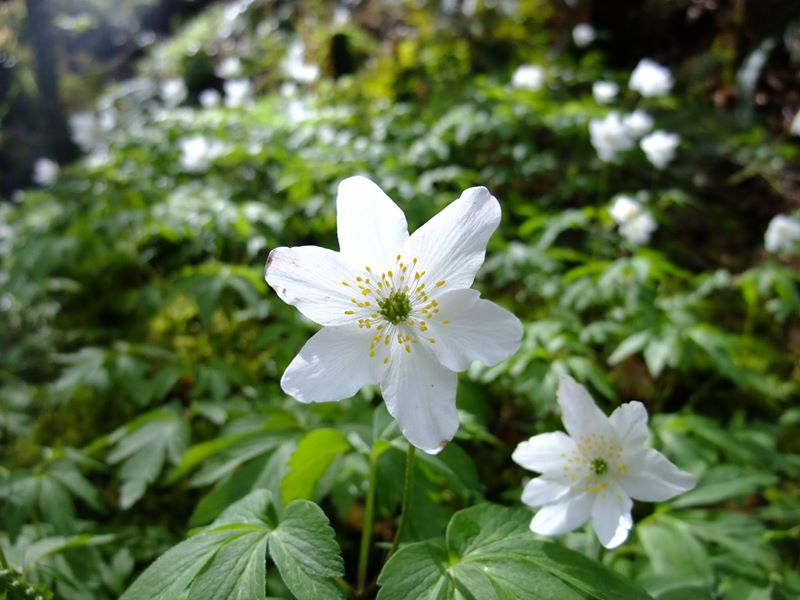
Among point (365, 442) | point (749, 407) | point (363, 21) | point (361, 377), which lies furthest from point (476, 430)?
point (363, 21)

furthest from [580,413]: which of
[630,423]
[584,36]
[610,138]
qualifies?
[584,36]

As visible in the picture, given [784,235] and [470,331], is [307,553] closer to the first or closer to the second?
[470,331]

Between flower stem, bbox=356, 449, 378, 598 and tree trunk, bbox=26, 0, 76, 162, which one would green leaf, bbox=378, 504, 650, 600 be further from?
tree trunk, bbox=26, 0, 76, 162

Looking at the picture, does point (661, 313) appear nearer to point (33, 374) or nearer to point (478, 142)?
point (478, 142)

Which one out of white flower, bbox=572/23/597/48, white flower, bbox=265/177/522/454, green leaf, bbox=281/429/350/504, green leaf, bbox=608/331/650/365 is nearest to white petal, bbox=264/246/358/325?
white flower, bbox=265/177/522/454

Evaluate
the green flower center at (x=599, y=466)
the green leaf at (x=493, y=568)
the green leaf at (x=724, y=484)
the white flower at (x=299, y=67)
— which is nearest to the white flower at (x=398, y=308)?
the green leaf at (x=493, y=568)

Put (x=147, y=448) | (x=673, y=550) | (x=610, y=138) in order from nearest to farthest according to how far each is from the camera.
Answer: (x=673, y=550) → (x=147, y=448) → (x=610, y=138)
